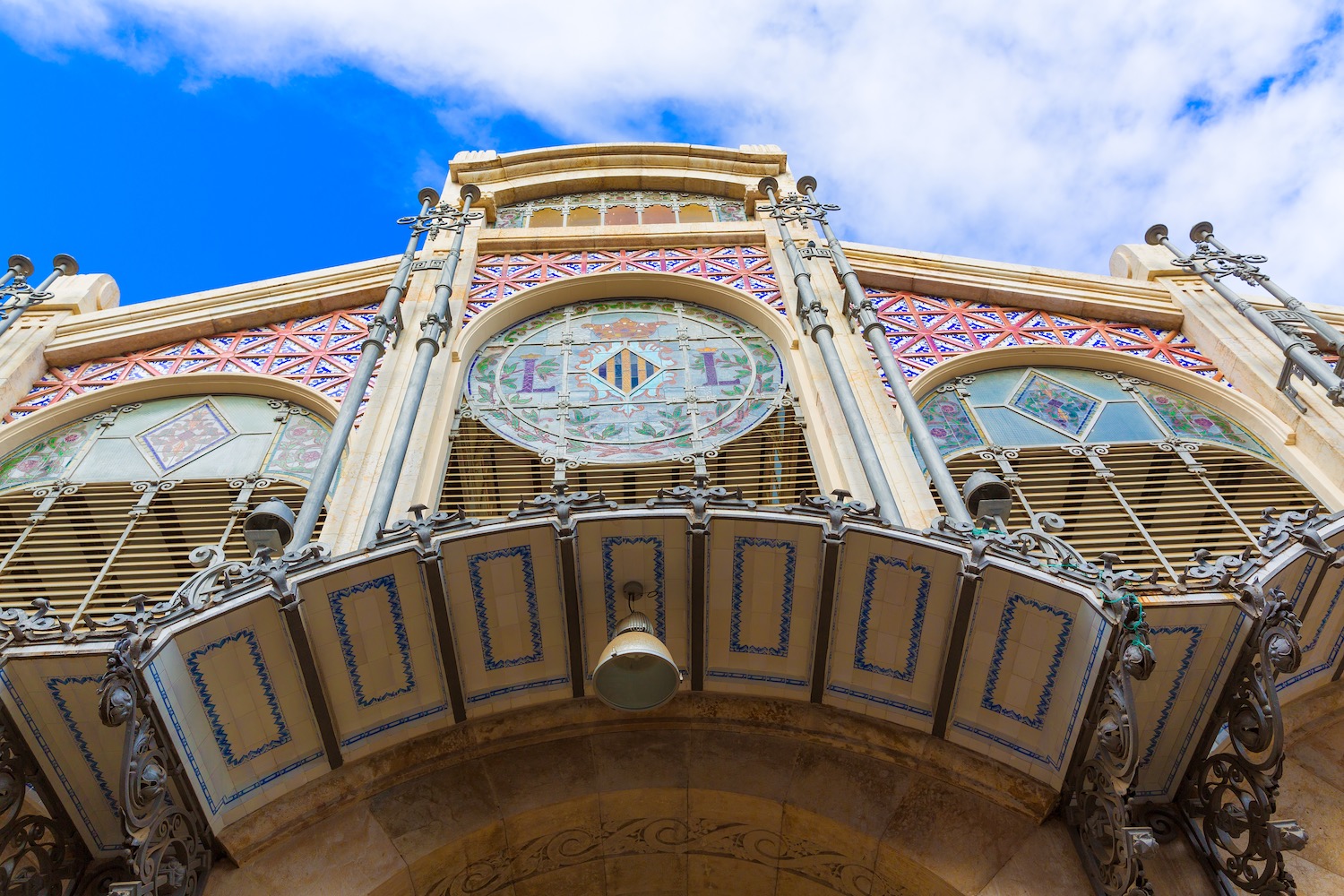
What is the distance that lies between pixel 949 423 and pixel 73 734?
838cm

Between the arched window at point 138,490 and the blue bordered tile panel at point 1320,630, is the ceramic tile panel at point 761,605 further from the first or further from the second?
the arched window at point 138,490

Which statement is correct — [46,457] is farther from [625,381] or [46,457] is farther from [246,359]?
[625,381]

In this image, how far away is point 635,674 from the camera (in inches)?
249

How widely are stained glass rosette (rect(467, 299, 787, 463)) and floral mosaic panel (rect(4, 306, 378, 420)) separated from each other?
1.71m

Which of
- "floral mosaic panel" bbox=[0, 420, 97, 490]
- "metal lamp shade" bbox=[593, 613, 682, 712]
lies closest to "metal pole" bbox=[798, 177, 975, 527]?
"metal lamp shade" bbox=[593, 613, 682, 712]

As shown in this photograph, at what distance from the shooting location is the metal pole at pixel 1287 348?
1063 centimetres

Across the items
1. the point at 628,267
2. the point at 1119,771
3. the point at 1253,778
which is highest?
the point at 628,267

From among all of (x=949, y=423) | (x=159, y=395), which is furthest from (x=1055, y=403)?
(x=159, y=395)

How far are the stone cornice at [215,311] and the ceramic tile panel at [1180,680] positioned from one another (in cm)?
1021

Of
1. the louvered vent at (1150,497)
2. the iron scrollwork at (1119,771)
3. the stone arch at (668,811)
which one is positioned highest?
the louvered vent at (1150,497)

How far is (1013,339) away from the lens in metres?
13.0

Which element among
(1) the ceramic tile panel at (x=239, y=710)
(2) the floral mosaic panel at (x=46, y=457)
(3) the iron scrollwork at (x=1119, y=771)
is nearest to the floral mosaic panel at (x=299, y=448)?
(2) the floral mosaic panel at (x=46, y=457)

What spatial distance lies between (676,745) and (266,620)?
2919mm

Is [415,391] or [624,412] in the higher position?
[415,391]
